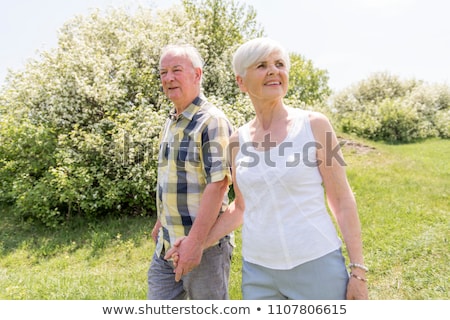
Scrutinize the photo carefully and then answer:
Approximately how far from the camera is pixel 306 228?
71.8 inches

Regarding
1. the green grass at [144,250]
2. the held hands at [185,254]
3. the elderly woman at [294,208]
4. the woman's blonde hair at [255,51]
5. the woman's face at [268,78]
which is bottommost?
the green grass at [144,250]

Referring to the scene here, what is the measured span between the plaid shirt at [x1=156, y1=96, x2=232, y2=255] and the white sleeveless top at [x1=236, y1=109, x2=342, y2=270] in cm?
A: 41

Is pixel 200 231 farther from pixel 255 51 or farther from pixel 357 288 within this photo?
pixel 255 51

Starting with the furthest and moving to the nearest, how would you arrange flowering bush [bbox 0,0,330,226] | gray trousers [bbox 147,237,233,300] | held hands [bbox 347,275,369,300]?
flowering bush [bbox 0,0,330,226] → gray trousers [bbox 147,237,233,300] → held hands [bbox 347,275,369,300]

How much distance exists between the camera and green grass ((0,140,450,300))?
4.56 meters

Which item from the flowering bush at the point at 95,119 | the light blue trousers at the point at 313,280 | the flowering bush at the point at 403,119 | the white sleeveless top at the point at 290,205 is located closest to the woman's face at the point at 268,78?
the white sleeveless top at the point at 290,205

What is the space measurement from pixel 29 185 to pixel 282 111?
7.30m

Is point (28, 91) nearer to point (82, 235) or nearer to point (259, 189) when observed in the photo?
point (82, 235)

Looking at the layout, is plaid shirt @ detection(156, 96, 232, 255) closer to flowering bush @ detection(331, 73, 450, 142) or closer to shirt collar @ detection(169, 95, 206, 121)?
shirt collar @ detection(169, 95, 206, 121)

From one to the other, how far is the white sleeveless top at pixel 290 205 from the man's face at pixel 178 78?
2.65 feet

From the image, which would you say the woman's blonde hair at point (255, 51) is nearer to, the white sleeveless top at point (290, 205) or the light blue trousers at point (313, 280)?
the white sleeveless top at point (290, 205)

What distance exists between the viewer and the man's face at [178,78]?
246 cm

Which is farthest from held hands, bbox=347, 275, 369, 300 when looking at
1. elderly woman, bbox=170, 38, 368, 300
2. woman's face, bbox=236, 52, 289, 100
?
woman's face, bbox=236, 52, 289, 100

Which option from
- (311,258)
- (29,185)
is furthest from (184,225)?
(29,185)
